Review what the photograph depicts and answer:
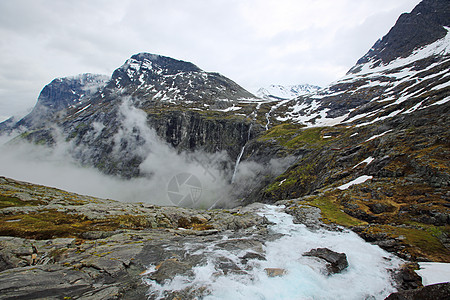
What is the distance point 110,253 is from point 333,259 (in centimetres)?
1946

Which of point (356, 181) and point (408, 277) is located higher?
point (408, 277)

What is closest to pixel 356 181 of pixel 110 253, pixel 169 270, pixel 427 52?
pixel 169 270

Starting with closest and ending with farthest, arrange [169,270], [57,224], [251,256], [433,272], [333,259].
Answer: [433,272] → [169,270] → [333,259] → [251,256] → [57,224]

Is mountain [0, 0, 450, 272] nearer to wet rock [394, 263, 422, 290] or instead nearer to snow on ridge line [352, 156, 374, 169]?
snow on ridge line [352, 156, 374, 169]

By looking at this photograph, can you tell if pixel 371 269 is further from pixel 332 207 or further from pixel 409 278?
pixel 332 207

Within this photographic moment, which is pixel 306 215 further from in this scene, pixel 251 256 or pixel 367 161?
pixel 367 161

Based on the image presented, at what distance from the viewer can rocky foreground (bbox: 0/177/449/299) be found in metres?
11.1

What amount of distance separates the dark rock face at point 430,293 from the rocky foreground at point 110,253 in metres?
0.14

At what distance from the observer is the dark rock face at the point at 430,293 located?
7789 mm

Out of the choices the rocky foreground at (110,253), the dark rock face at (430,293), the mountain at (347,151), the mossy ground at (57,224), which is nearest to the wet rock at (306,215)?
the rocky foreground at (110,253)

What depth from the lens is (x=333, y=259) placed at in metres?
16.0

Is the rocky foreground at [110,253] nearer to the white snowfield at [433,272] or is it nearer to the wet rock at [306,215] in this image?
the wet rock at [306,215]

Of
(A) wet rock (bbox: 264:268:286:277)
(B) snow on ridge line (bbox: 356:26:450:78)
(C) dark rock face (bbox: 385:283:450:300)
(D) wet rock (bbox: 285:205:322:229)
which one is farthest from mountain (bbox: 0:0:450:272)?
(A) wet rock (bbox: 264:268:286:277)

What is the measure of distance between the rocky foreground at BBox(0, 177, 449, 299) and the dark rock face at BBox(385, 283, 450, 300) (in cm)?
14
